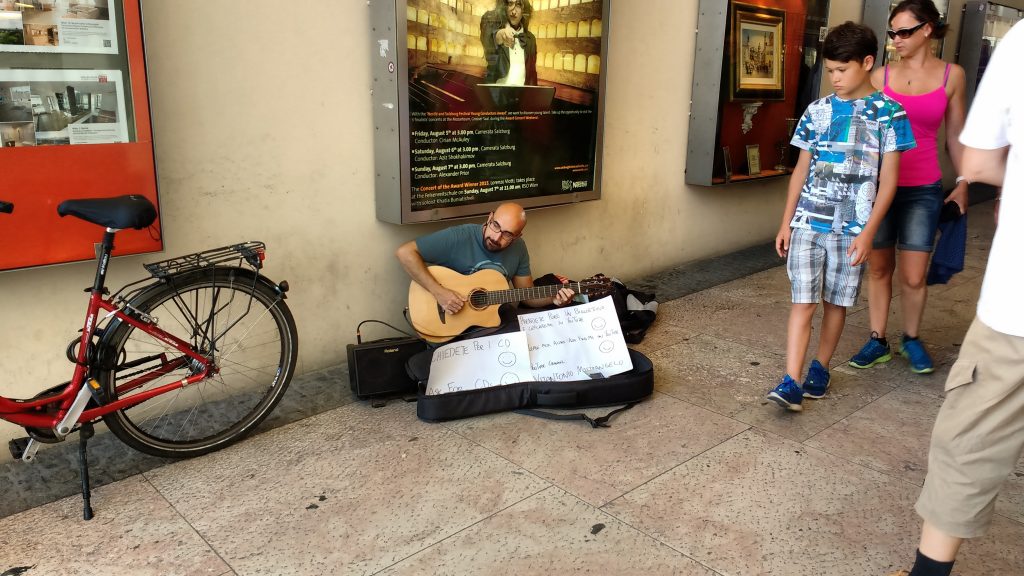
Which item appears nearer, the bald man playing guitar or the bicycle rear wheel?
the bicycle rear wheel

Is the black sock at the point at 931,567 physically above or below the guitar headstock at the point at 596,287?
below

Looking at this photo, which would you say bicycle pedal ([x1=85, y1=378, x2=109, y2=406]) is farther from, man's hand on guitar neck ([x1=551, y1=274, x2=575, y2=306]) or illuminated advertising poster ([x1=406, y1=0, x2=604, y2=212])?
man's hand on guitar neck ([x1=551, y1=274, x2=575, y2=306])

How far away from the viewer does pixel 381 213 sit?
4078mm

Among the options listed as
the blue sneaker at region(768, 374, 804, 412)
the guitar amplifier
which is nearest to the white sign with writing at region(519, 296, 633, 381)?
the guitar amplifier

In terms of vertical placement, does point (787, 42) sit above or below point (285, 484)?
above

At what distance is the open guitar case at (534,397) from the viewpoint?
138 inches

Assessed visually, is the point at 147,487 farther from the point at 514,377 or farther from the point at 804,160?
the point at 804,160

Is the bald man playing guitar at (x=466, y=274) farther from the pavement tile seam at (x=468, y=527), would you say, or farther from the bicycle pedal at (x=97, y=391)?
the bicycle pedal at (x=97, y=391)

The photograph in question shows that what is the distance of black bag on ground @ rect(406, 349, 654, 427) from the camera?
351cm

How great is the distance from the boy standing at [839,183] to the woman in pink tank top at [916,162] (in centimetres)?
51

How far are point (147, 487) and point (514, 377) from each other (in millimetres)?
1594

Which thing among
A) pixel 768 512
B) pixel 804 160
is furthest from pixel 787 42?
pixel 768 512

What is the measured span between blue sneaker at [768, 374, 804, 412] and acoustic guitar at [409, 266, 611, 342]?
4.00 ft

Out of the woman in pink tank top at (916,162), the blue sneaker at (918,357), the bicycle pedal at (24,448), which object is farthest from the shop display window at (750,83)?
the bicycle pedal at (24,448)
